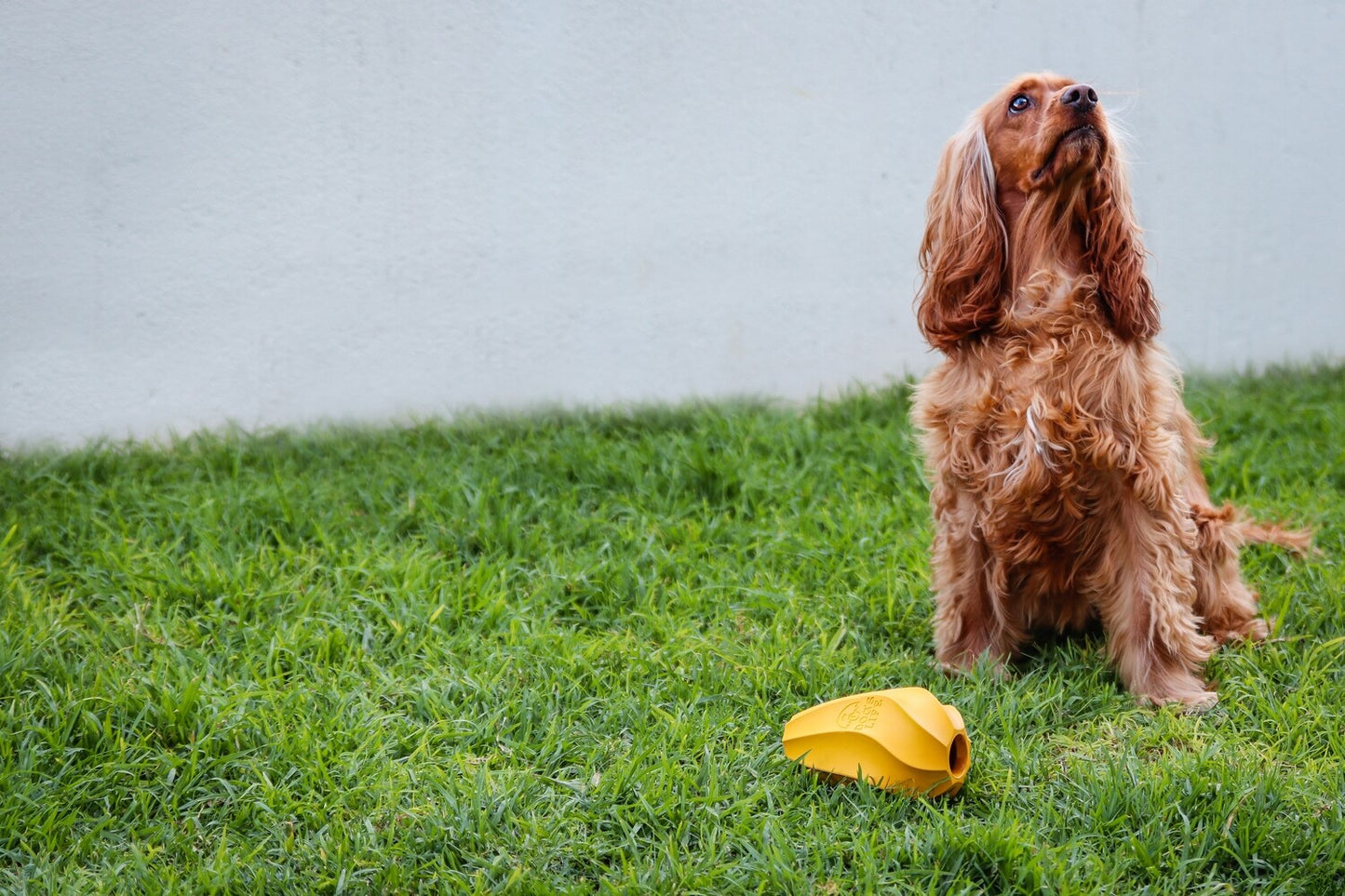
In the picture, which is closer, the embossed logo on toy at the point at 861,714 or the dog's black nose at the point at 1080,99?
the embossed logo on toy at the point at 861,714

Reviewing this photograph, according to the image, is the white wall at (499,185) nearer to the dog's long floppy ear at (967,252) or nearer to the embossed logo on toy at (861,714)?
the dog's long floppy ear at (967,252)

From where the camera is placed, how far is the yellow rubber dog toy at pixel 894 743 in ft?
8.07

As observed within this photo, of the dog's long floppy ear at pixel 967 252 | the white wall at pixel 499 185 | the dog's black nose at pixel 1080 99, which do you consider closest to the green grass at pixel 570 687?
the white wall at pixel 499 185

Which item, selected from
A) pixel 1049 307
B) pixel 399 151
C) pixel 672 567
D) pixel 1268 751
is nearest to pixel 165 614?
pixel 672 567

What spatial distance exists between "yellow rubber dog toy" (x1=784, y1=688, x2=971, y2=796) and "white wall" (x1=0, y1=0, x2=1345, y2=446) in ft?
9.41

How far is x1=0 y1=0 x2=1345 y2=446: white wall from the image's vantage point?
15.3ft

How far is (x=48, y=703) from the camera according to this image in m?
2.88

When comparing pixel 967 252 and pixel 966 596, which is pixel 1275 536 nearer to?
pixel 966 596

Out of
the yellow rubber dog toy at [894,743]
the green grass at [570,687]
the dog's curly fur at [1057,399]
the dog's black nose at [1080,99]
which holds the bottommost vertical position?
the green grass at [570,687]

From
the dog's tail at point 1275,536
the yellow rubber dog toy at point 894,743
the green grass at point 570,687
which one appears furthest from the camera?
the dog's tail at point 1275,536

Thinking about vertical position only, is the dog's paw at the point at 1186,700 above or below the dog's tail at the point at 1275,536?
below

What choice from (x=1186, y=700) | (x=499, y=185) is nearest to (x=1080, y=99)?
(x=1186, y=700)

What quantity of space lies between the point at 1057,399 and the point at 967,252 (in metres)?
0.46

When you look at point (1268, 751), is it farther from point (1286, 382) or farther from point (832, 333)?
point (1286, 382)
